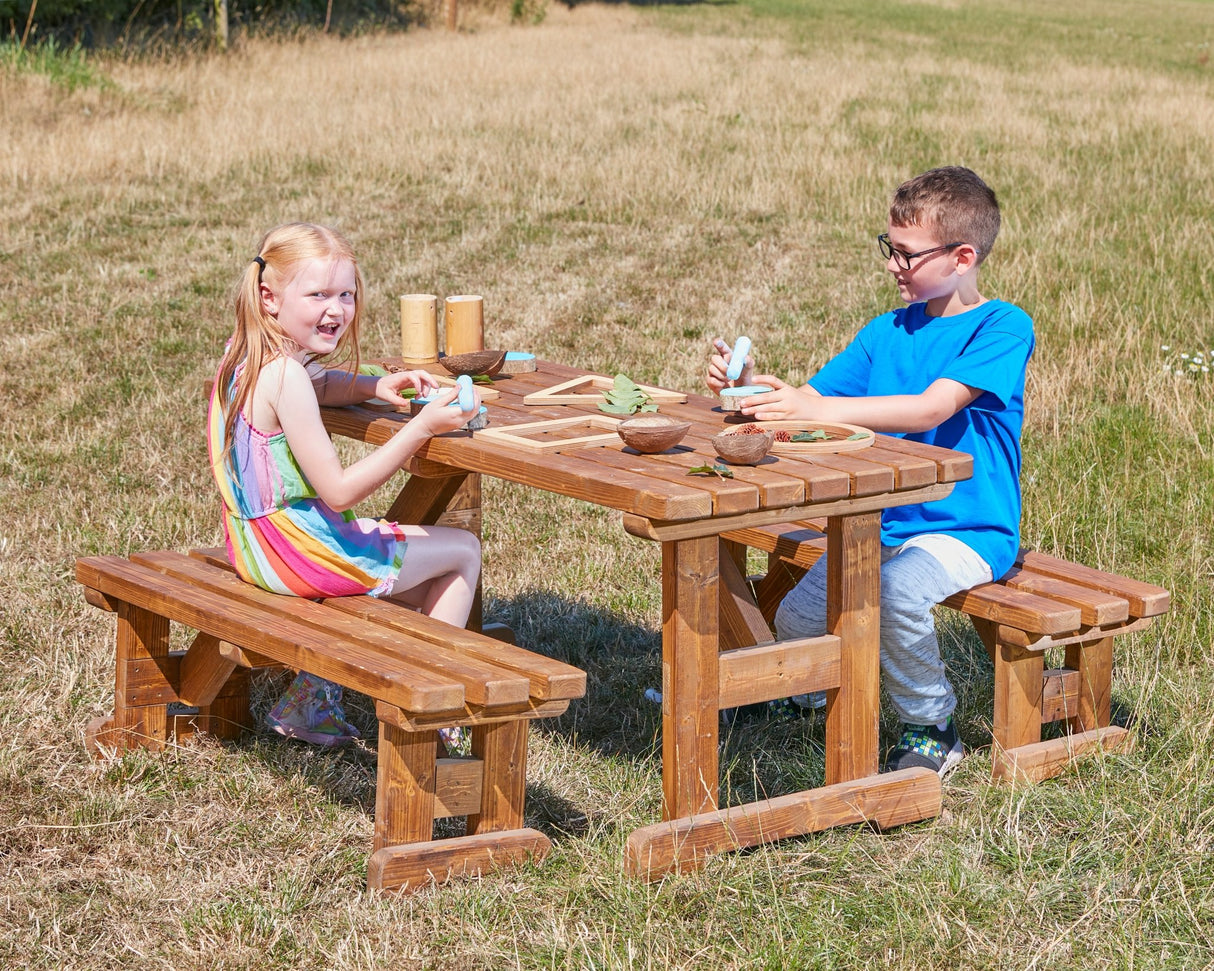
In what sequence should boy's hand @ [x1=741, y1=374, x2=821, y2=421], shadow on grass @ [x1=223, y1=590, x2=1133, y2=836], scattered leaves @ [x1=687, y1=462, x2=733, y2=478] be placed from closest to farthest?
1. scattered leaves @ [x1=687, y1=462, x2=733, y2=478]
2. boy's hand @ [x1=741, y1=374, x2=821, y2=421]
3. shadow on grass @ [x1=223, y1=590, x2=1133, y2=836]

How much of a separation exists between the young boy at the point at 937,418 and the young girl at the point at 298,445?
917 millimetres

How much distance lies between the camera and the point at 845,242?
10.3 meters

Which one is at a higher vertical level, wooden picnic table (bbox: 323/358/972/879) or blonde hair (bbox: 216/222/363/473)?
blonde hair (bbox: 216/222/363/473)

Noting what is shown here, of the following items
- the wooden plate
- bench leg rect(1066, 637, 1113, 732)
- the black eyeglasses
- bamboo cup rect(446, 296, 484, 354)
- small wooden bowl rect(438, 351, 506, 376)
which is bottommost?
bench leg rect(1066, 637, 1113, 732)

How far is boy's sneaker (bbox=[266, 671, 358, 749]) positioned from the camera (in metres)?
4.02

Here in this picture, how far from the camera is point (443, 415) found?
3.37 metres

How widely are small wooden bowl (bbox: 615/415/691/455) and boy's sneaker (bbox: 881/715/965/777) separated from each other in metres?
1.04

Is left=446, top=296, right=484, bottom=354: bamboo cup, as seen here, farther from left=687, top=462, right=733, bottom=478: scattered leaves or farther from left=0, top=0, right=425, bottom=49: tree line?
left=0, top=0, right=425, bottom=49: tree line

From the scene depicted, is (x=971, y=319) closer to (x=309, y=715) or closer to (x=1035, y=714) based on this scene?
(x=1035, y=714)

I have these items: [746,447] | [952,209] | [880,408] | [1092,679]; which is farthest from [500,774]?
[952,209]

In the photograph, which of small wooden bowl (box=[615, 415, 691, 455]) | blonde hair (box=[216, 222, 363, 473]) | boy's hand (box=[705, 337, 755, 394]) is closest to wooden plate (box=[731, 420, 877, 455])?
small wooden bowl (box=[615, 415, 691, 455])

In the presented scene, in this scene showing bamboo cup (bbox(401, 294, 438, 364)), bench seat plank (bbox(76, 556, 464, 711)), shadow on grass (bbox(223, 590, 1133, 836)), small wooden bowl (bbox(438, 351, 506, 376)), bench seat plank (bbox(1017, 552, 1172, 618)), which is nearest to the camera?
bench seat plank (bbox(76, 556, 464, 711))

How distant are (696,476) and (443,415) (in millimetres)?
607

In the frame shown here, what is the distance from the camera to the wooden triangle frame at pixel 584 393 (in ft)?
12.8
